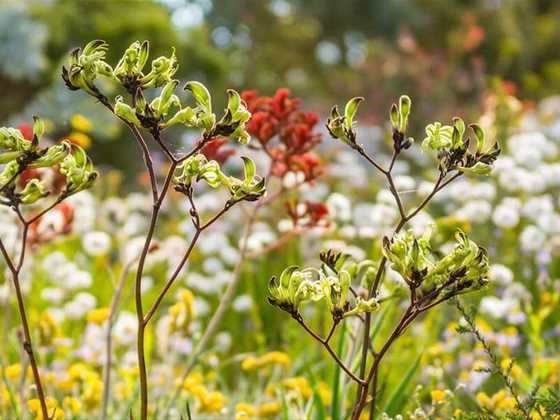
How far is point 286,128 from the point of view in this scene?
2240 millimetres

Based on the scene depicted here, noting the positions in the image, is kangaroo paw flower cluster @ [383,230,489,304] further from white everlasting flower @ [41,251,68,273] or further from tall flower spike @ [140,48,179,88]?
white everlasting flower @ [41,251,68,273]

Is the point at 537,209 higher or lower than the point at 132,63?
higher

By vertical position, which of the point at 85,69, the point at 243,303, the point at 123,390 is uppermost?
the point at 243,303

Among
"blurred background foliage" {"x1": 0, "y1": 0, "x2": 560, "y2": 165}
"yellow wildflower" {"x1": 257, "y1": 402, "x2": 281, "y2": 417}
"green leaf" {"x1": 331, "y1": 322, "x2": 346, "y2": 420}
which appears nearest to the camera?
"green leaf" {"x1": 331, "y1": 322, "x2": 346, "y2": 420}

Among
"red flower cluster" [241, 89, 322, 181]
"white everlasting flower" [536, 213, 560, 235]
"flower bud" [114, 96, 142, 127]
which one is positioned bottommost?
"flower bud" [114, 96, 142, 127]

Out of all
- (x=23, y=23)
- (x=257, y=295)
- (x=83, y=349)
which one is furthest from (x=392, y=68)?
(x=83, y=349)

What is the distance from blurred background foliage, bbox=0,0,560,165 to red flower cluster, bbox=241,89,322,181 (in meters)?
4.27

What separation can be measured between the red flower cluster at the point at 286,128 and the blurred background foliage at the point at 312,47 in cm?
427

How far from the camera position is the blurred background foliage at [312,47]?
8.11 metres

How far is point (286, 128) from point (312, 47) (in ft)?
39.3

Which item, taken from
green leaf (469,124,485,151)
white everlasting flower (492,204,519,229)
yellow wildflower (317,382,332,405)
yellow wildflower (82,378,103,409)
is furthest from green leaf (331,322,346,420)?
white everlasting flower (492,204,519,229)

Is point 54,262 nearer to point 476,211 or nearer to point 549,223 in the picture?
point 476,211

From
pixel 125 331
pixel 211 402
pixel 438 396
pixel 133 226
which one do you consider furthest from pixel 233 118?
pixel 133 226

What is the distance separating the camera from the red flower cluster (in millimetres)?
2213
